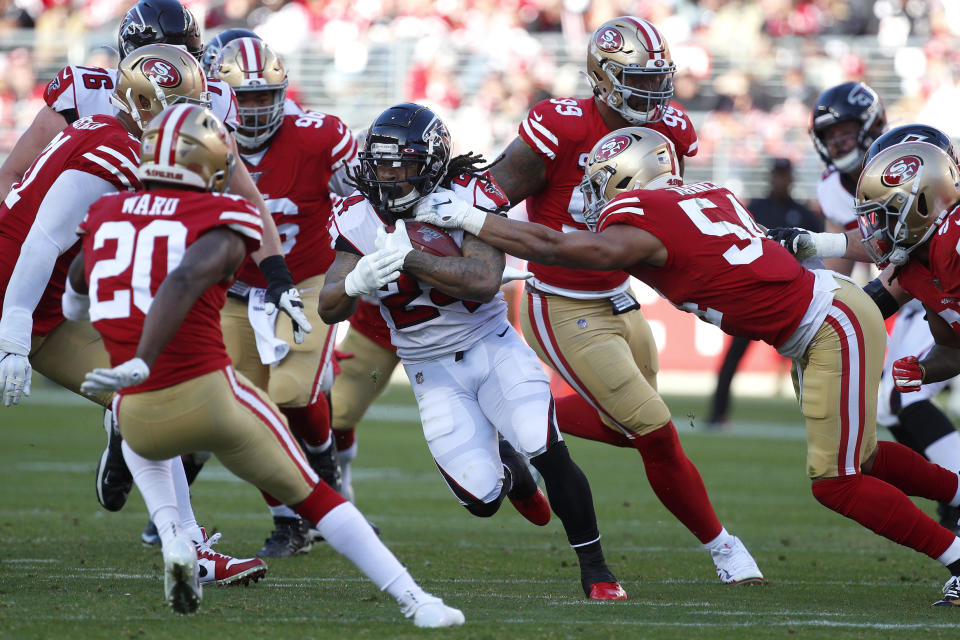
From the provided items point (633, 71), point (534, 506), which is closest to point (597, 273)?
point (633, 71)

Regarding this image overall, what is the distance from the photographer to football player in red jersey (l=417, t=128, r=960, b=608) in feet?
13.9

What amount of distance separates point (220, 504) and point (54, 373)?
248 cm

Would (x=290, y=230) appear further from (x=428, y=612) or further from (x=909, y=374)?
(x=909, y=374)

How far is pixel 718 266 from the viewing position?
427 centimetres

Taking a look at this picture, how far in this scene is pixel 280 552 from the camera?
212 inches

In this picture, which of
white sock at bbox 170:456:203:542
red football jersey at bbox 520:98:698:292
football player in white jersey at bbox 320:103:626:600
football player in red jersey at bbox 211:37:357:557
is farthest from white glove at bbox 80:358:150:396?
red football jersey at bbox 520:98:698:292

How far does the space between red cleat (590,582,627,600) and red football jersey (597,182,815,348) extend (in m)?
0.98

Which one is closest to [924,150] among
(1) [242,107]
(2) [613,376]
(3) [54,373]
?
(2) [613,376]

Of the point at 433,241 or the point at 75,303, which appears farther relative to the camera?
the point at 433,241

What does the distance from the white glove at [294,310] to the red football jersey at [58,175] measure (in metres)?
0.68

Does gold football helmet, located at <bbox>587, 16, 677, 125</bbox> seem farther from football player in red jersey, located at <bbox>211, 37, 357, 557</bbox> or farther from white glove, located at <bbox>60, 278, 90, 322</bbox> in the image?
white glove, located at <bbox>60, 278, 90, 322</bbox>

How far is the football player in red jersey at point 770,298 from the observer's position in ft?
13.9

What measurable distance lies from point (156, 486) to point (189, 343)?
21.0 inches

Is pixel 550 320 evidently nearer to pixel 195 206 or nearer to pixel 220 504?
pixel 195 206
